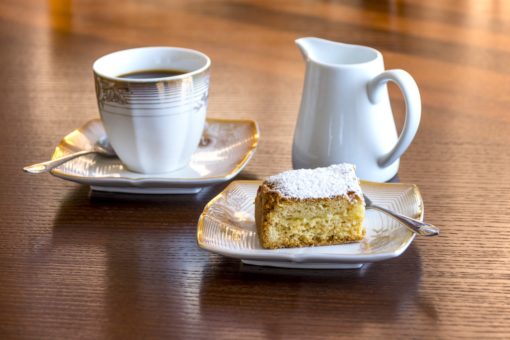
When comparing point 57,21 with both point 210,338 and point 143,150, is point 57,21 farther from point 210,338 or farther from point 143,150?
point 210,338

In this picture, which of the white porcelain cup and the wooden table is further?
the white porcelain cup

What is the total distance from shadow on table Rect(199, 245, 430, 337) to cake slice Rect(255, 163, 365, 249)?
3cm

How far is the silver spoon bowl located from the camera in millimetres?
923

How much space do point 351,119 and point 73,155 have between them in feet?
1.20

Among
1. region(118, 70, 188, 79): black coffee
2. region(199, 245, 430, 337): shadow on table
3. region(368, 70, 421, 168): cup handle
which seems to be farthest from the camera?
region(118, 70, 188, 79): black coffee

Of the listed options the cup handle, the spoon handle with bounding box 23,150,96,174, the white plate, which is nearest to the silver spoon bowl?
the spoon handle with bounding box 23,150,96,174

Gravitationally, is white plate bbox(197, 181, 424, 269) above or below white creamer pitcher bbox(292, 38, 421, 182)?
below

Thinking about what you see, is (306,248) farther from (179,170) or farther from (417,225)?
(179,170)

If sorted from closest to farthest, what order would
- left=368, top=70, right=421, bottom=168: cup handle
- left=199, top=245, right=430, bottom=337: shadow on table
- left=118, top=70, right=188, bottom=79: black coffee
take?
left=199, top=245, right=430, bottom=337: shadow on table → left=368, top=70, right=421, bottom=168: cup handle → left=118, top=70, right=188, bottom=79: black coffee

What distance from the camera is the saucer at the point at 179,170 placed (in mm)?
927

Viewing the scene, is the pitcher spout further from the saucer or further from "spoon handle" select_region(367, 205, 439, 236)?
"spoon handle" select_region(367, 205, 439, 236)

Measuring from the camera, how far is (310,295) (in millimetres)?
723

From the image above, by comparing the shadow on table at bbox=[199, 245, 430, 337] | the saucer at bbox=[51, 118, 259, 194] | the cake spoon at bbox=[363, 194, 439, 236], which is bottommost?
the saucer at bbox=[51, 118, 259, 194]

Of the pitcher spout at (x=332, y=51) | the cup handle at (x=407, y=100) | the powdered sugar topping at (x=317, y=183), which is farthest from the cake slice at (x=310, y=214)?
the pitcher spout at (x=332, y=51)
